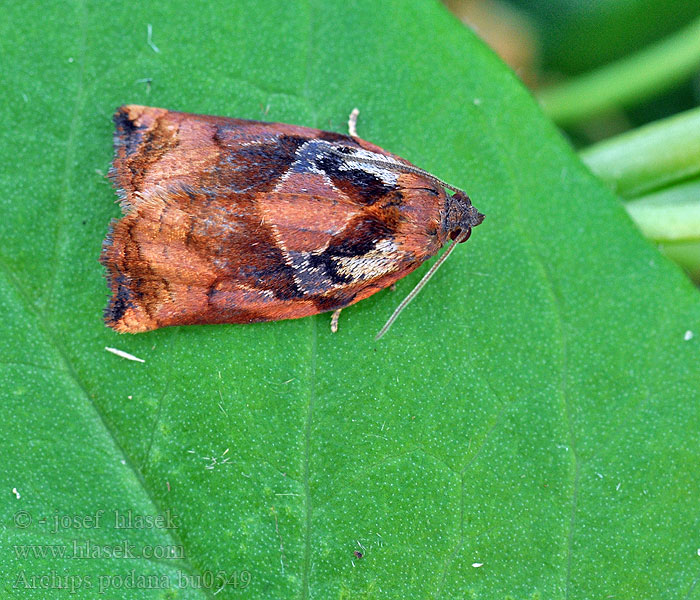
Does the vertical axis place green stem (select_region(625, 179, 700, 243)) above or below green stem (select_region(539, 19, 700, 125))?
below

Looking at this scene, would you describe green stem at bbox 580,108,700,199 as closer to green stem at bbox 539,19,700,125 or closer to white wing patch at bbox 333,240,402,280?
green stem at bbox 539,19,700,125

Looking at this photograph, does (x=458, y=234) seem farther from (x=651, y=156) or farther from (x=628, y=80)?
(x=628, y=80)

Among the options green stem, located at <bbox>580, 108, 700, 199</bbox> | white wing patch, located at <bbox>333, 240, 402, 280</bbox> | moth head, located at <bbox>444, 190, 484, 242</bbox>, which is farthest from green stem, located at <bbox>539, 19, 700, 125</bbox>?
white wing patch, located at <bbox>333, 240, 402, 280</bbox>

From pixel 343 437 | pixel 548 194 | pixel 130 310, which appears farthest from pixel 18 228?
pixel 548 194

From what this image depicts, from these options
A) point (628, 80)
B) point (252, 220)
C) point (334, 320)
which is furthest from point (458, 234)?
point (628, 80)

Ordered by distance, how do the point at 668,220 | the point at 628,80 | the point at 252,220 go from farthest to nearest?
the point at 628,80
the point at 668,220
the point at 252,220

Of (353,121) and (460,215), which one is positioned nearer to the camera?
(460,215)

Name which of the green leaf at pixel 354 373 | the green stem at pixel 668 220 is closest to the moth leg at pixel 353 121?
the green leaf at pixel 354 373
